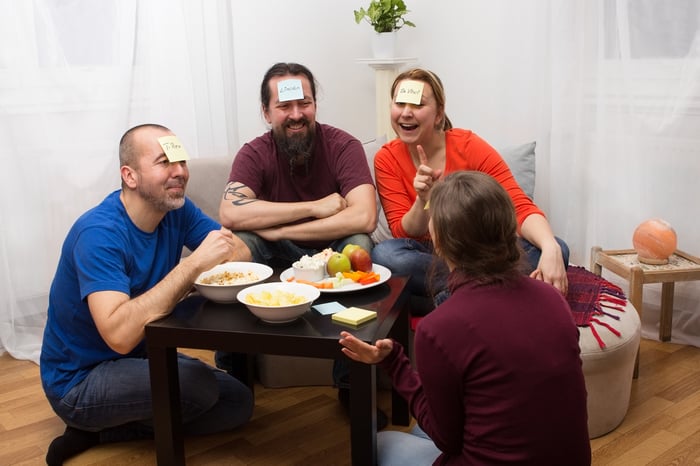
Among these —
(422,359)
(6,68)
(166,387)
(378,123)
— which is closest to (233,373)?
(166,387)

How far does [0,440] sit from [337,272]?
3.96ft

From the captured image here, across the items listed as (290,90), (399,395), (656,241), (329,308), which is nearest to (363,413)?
(329,308)

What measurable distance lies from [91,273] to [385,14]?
230 centimetres

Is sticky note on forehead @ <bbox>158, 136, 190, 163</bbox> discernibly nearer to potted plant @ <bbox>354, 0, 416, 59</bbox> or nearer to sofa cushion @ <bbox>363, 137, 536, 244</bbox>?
sofa cushion @ <bbox>363, 137, 536, 244</bbox>

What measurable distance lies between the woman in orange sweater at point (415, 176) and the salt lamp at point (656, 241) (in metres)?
0.43

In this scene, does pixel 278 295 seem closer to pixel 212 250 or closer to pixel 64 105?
pixel 212 250

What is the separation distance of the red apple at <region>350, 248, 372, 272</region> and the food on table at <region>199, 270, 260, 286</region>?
0.88ft

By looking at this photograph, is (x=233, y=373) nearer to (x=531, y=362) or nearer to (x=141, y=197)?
(x=141, y=197)

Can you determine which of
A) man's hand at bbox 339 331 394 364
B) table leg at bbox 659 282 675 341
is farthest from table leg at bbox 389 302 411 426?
table leg at bbox 659 282 675 341

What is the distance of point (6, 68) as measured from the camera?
2.78m

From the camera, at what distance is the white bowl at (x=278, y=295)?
Result: 163cm

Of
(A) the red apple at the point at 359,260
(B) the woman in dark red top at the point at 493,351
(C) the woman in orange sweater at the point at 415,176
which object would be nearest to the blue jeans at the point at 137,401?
(A) the red apple at the point at 359,260

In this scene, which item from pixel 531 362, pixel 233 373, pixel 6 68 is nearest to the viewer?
pixel 531 362

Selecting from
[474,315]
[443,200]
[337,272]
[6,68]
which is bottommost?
[337,272]
